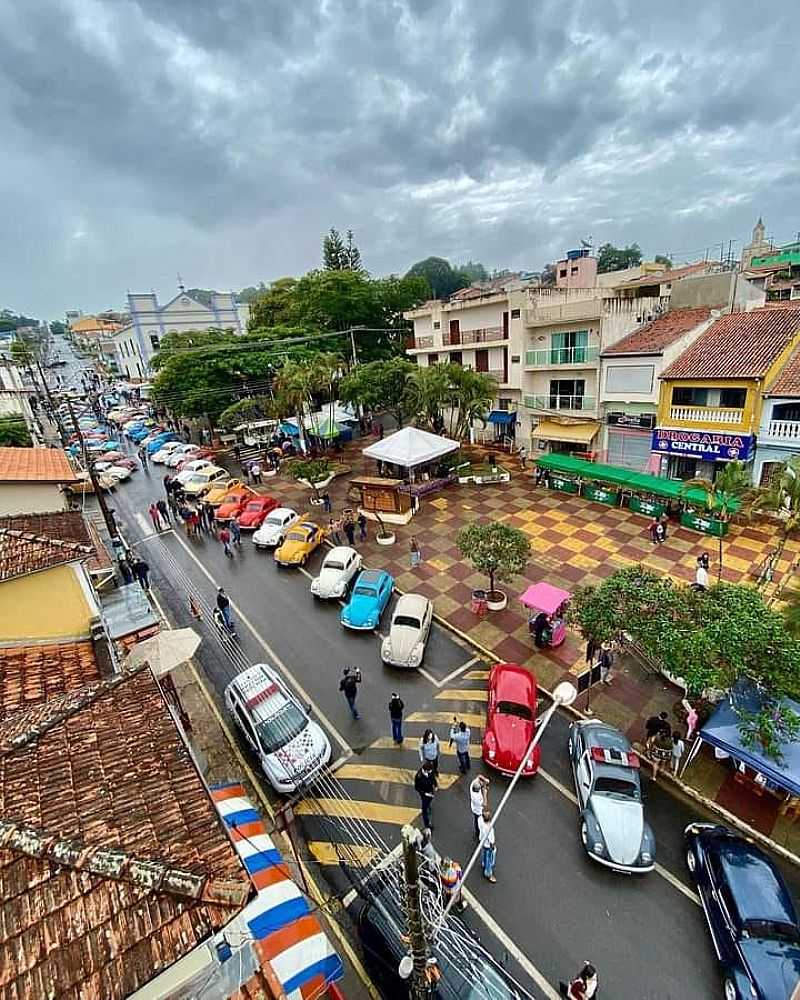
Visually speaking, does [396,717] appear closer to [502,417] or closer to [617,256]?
[502,417]

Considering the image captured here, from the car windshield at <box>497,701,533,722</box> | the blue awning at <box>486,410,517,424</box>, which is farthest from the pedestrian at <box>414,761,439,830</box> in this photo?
the blue awning at <box>486,410,517,424</box>

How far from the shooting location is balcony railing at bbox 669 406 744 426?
20.7 metres

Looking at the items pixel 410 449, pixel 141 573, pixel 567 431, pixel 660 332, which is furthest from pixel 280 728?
pixel 660 332

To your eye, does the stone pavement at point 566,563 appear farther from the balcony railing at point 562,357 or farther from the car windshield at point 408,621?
the balcony railing at point 562,357

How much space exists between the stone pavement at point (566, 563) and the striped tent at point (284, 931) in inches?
326

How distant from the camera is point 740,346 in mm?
22125

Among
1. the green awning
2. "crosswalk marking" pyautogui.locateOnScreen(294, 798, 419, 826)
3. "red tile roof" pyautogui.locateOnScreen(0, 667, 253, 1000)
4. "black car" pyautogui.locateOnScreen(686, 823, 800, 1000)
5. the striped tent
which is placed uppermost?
"red tile roof" pyautogui.locateOnScreen(0, 667, 253, 1000)

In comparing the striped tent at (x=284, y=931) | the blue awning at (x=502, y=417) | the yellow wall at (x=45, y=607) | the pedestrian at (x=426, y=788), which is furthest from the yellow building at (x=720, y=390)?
the yellow wall at (x=45, y=607)

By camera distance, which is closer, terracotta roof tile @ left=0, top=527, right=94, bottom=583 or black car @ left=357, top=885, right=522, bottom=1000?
black car @ left=357, top=885, right=522, bottom=1000

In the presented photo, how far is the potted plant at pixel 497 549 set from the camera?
1544cm

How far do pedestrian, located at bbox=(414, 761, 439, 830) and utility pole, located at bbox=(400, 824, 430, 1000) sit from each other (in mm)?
4512

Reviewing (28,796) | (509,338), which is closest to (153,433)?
(509,338)

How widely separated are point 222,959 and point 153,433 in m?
46.8

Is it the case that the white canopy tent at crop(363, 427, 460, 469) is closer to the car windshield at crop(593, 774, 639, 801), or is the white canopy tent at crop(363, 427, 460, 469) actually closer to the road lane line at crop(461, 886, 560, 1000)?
the car windshield at crop(593, 774, 639, 801)
